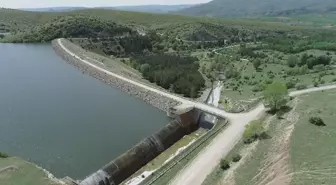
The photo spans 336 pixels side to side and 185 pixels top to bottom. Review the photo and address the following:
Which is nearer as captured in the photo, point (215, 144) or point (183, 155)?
point (183, 155)

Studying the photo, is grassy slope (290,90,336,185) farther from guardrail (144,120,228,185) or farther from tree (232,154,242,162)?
guardrail (144,120,228,185)

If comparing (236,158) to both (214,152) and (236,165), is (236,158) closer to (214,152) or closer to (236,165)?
(236,165)

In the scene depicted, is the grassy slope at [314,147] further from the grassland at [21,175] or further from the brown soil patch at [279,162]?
the grassland at [21,175]

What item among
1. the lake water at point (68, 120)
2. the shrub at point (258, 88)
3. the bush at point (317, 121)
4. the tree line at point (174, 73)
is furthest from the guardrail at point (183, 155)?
the tree line at point (174, 73)

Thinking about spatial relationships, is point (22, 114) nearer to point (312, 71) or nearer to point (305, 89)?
point (305, 89)

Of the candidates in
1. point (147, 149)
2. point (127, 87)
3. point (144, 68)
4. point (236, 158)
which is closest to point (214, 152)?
point (236, 158)

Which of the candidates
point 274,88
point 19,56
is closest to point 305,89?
point 274,88

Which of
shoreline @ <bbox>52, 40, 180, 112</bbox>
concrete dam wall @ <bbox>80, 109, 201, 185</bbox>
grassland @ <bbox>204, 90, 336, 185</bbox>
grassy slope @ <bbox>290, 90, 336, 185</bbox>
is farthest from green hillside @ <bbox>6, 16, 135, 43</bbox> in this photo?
grassland @ <bbox>204, 90, 336, 185</bbox>
